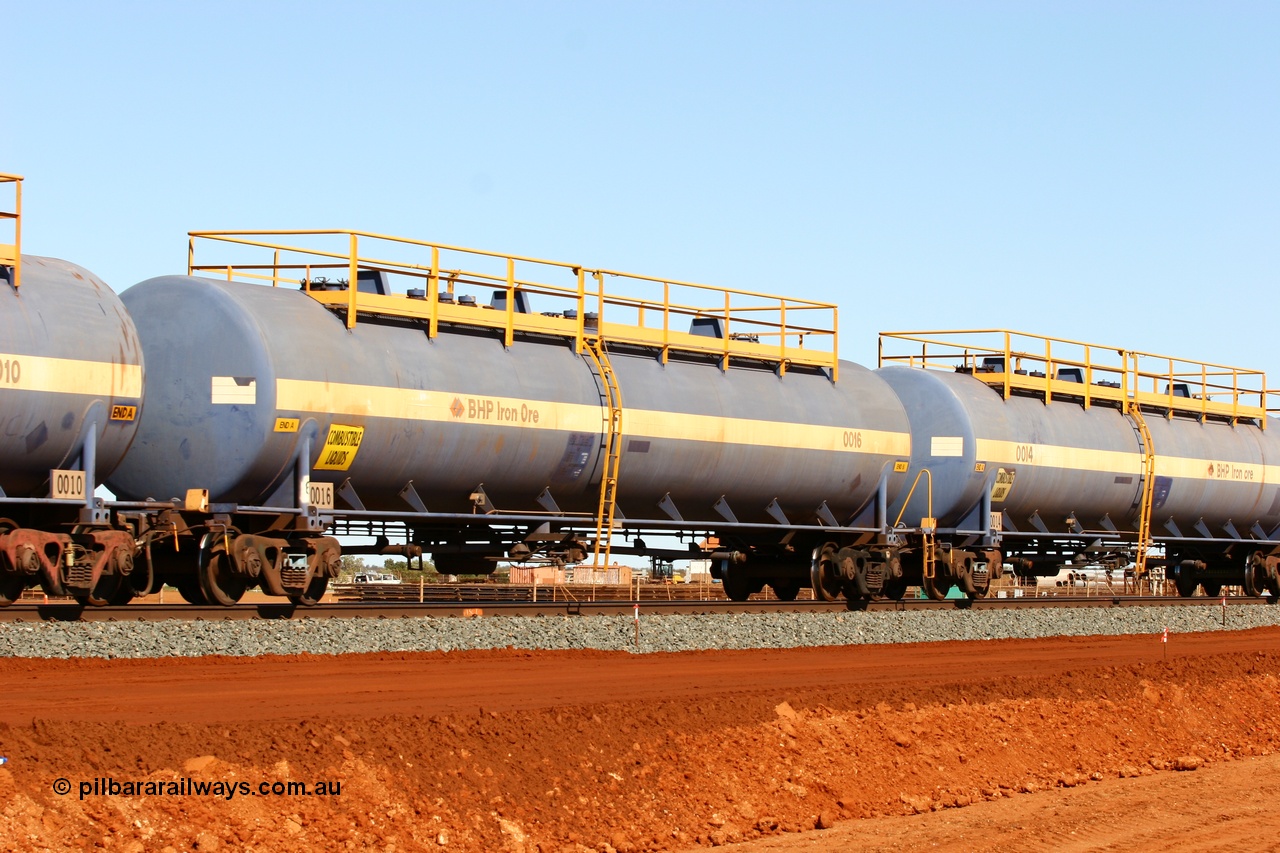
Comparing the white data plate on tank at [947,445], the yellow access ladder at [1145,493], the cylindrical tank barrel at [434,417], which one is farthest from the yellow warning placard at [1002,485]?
the yellow access ladder at [1145,493]

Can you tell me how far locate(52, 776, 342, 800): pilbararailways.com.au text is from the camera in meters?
10.6

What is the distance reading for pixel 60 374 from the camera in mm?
18453

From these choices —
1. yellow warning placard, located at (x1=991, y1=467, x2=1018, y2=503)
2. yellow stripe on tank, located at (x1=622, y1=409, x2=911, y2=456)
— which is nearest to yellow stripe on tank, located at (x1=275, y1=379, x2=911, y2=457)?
yellow stripe on tank, located at (x1=622, y1=409, x2=911, y2=456)

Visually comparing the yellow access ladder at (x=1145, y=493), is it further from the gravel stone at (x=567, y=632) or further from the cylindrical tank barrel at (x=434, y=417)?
the cylindrical tank barrel at (x=434, y=417)

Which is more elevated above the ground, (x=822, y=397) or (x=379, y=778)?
(x=822, y=397)

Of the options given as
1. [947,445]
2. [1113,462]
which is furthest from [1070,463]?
[947,445]

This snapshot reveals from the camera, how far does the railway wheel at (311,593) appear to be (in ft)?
68.4

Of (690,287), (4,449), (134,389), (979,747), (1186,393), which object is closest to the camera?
(979,747)

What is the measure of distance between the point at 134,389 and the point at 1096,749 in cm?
1195

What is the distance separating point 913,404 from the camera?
29.2 meters

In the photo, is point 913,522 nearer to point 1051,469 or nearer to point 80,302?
point 1051,469

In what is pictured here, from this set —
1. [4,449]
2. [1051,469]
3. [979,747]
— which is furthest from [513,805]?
[1051,469]

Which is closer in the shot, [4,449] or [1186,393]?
[4,449]

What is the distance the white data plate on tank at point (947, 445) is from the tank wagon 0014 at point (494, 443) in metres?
0.03
